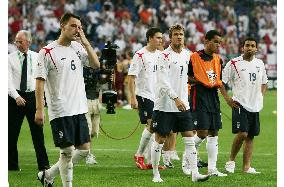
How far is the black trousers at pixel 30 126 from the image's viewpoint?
46.0 feet

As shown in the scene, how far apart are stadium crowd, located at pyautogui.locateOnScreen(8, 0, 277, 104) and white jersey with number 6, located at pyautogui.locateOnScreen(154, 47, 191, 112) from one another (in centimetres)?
2597

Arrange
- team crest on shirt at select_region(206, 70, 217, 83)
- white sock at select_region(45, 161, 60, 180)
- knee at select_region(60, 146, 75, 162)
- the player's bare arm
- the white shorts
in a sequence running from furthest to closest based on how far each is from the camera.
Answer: the white shorts, team crest on shirt at select_region(206, 70, 217, 83), white sock at select_region(45, 161, 60, 180), knee at select_region(60, 146, 75, 162), the player's bare arm

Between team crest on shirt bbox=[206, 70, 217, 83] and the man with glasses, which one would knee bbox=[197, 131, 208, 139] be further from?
the man with glasses

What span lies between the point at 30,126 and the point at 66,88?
294 cm

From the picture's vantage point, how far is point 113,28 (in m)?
43.2

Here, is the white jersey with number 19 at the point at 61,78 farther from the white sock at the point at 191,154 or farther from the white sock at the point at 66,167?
the white sock at the point at 191,154

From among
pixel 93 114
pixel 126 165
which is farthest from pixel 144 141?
pixel 93 114

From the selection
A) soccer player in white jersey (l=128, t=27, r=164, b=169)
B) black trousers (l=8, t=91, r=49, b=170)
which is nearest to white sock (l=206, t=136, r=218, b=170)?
soccer player in white jersey (l=128, t=27, r=164, b=169)

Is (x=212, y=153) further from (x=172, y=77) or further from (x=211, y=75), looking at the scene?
(x=172, y=77)

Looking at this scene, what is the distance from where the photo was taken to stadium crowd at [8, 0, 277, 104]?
41.7 meters

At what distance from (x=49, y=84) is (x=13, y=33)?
29.0 meters

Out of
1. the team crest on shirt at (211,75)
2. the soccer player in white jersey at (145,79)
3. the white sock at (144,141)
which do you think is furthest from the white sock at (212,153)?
the soccer player in white jersey at (145,79)

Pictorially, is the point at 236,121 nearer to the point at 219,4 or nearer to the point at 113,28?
the point at 113,28
